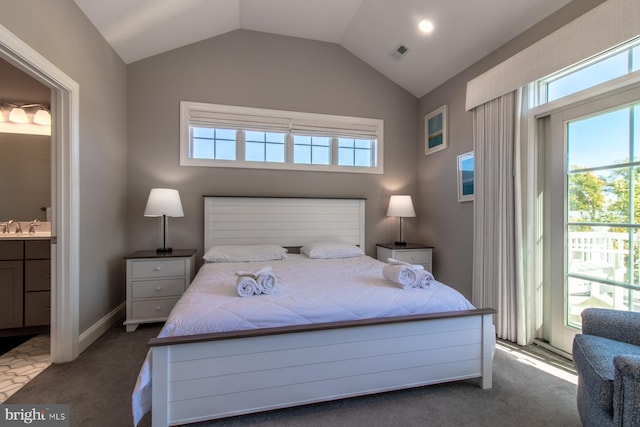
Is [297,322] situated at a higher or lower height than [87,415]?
higher

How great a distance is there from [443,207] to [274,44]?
2.93m

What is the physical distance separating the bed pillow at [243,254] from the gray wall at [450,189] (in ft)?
6.54

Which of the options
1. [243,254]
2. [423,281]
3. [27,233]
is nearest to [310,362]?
[423,281]

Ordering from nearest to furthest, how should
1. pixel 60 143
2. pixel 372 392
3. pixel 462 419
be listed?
pixel 462 419 < pixel 372 392 < pixel 60 143

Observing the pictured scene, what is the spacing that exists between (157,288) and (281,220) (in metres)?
1.48

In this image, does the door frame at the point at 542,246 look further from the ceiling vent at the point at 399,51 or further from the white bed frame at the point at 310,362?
the ceiling vent at the point at 399,51

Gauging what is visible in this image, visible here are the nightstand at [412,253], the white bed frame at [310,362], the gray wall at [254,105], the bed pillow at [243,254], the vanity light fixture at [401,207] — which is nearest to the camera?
the white bed frame at [310,362]

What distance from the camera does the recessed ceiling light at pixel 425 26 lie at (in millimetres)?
2750

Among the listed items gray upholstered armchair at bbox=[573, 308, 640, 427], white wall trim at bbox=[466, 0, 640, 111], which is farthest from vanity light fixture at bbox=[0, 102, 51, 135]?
gray upholstered armchair at bbox=[573, 308, 640, 427]

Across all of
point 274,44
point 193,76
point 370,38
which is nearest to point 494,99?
point 370,38

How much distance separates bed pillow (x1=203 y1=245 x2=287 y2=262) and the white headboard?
345 mm

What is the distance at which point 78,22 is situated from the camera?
2166mm

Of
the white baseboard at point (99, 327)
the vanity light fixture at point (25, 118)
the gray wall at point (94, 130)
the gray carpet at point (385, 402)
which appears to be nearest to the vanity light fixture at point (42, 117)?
the vanity light fixture at point (25, 118)

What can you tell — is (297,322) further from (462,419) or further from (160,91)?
(160,91)
